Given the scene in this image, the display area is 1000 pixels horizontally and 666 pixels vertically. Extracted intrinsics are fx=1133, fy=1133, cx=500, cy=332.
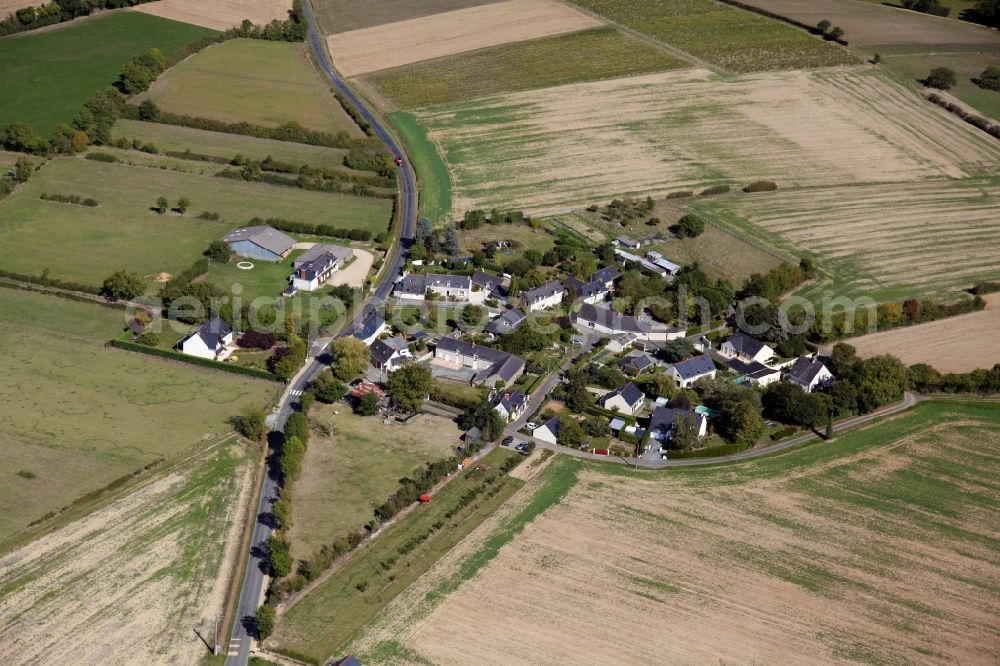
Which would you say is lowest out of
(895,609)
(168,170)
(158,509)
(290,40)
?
(895,609)

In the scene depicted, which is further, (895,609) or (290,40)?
(290,40)

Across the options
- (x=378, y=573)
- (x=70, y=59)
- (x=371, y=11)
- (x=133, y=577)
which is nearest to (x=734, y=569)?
(x=378, y=573)

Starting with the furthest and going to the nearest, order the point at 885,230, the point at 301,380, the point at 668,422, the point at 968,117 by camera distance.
Result: the point at 968,117 → the point at 885,230 → the point at 301,380 → the point at 668,422

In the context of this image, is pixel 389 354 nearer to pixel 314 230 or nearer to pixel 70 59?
pixel 314 230

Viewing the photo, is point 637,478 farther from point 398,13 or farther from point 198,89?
point 398,13

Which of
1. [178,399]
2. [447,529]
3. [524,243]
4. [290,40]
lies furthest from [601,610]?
[290,40]

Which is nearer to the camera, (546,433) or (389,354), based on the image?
(546,433)

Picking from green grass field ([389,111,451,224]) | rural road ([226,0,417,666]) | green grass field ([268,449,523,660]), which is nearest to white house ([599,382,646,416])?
green grass field ([268,449,523,660])
